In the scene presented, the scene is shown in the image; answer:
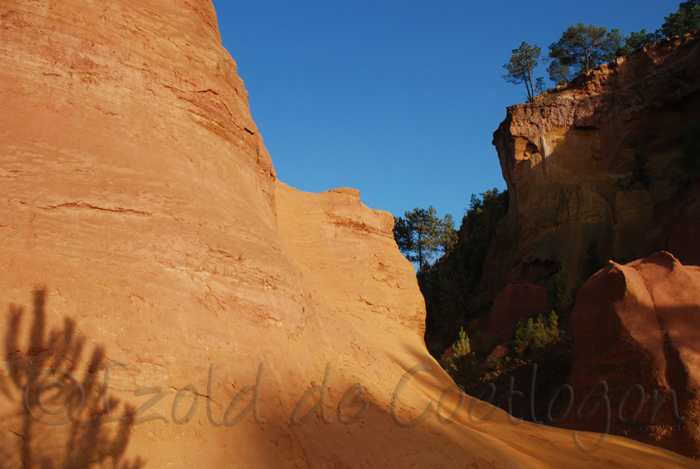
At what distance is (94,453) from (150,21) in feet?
18.9

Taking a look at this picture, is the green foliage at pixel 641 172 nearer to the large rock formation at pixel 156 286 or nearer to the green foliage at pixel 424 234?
the green foliage at pixel 424 234

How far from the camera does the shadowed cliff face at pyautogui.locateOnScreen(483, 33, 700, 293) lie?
30.2 meters

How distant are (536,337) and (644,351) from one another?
693 centimetres

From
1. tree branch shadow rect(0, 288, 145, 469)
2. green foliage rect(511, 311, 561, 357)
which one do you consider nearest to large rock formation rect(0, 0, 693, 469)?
tree branch shadow rect(0, 288, 145, 469)

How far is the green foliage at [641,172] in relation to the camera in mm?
30656

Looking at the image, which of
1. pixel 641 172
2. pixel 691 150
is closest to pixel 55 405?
pixel 691 150

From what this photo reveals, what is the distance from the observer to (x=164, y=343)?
4562mm

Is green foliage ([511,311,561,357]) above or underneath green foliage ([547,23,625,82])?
underneath

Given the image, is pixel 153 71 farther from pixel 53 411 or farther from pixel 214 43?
pixel 53 411

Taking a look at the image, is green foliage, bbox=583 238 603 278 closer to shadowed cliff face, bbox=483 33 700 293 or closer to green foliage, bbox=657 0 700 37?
shadowed cliff face, bbox=483 33 700 293

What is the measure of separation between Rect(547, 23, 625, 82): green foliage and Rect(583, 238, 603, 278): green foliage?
23.3m

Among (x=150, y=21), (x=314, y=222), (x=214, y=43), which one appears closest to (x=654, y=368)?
(x=314, y=222)

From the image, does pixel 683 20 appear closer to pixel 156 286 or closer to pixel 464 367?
pixel 464 367

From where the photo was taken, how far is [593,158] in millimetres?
35188
